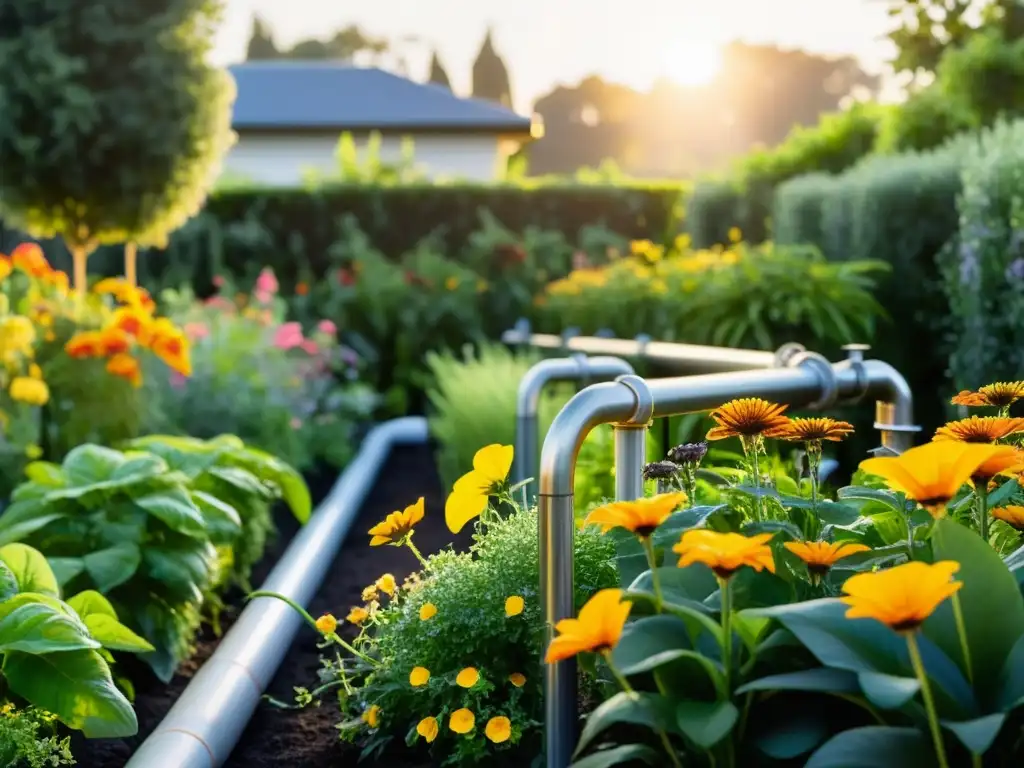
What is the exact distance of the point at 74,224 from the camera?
27.8ft

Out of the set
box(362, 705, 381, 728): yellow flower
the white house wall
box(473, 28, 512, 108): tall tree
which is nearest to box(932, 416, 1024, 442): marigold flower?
box(362, 705, 381, 728): yellow flower

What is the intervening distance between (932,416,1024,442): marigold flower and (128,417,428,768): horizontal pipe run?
154 centimetres

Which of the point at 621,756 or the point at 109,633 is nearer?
the point at 621,756

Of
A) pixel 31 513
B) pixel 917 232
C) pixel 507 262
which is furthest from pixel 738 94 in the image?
pixel 31 513

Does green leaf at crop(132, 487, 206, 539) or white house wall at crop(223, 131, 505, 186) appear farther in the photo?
white house wall at crop(223, 131, 505, 186)

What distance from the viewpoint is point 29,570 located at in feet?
8.57

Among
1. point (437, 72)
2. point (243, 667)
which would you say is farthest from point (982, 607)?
point (437, 72)

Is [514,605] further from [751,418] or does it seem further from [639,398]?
[751,418]

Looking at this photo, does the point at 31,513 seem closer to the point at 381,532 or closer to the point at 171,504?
the point at 171,504

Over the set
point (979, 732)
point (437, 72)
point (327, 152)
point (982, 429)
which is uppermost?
point (437, 72)

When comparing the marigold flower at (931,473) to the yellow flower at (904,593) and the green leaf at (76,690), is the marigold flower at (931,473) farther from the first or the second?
the green leaf at (76,690)

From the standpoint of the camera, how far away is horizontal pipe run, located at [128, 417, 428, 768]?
238 centimetres

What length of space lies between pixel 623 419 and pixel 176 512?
1.53 m

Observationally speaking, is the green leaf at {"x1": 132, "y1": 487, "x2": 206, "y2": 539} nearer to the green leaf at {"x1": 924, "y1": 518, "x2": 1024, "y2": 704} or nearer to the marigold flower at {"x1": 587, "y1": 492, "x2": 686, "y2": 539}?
the marigold flower at {"x1": 587, "y1": 492, "x2": 686, "y2": 539}
